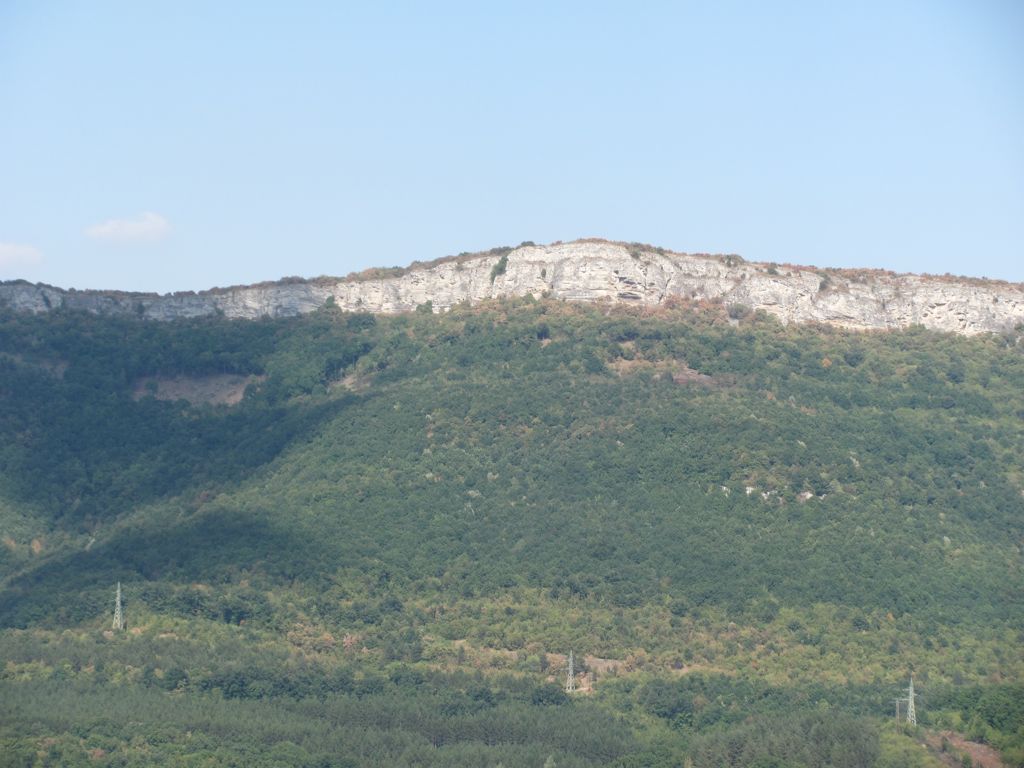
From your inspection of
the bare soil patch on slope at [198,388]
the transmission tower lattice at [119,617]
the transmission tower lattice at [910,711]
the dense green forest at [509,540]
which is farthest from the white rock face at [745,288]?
the transmission tower lattice at [910,711]

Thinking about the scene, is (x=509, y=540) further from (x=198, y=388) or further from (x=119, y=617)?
(x=198, y=388)

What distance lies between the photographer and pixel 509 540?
89.2 m

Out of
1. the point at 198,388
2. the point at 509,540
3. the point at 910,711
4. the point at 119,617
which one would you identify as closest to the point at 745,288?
the point at 509,540

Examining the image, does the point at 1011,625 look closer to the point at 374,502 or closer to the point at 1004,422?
the point at 1004,422

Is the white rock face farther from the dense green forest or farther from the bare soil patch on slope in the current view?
the bare soil patch on slope

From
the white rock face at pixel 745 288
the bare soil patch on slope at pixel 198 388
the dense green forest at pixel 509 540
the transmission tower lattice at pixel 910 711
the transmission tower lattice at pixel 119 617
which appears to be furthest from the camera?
the white rock face at pixel 745 288

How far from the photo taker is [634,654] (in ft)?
269

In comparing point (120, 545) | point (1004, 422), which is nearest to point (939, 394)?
point (1004, 422)

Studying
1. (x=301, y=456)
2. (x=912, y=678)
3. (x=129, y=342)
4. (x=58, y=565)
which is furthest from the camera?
(x=129, y=342)

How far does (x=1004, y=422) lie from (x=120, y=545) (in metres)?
40.1

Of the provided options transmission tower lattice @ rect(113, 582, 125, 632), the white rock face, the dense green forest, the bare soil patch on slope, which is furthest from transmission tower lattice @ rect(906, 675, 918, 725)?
the bare soil patch on slope

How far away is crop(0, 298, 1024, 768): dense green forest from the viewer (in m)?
75.8

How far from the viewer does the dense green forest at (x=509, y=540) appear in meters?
75.8

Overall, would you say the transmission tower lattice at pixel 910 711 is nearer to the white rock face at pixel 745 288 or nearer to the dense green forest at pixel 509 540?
the dense green forest at pixel 509 540
